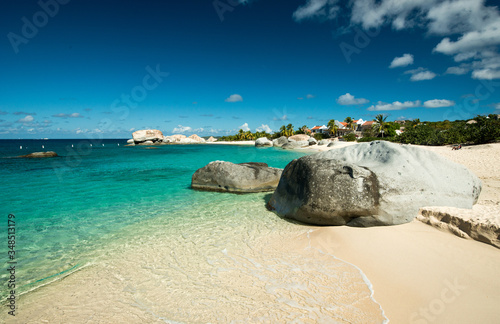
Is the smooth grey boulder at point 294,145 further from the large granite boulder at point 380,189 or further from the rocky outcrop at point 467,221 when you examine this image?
the rocky outcrop at point 467,221

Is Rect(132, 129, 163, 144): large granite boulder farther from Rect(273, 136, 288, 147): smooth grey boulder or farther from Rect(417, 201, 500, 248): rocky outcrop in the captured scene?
Rect(417, 201, 500, 248): rocky outcrop

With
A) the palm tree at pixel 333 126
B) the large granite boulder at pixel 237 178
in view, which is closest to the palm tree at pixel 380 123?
the palm tree at pixel 333 126

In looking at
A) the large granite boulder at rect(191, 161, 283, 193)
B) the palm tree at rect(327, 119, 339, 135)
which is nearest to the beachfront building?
the palm tree at rect(327, 119, 339, 135)

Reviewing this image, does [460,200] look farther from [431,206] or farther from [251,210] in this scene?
[251,210]

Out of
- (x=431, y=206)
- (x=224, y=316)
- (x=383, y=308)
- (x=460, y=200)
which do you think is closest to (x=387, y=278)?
(x=383, y=308)

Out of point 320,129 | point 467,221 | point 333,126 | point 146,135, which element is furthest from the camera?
point 320,129

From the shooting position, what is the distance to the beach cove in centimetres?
349

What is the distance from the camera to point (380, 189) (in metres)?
6.34

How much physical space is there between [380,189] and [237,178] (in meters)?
6.98

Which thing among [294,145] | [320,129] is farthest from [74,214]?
[320,129]

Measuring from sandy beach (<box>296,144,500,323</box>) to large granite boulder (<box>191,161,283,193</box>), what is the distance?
5.71 meters

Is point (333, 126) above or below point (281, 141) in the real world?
above

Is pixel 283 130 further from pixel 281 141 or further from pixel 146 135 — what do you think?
pixel 146 135

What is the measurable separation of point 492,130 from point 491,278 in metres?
32.5
